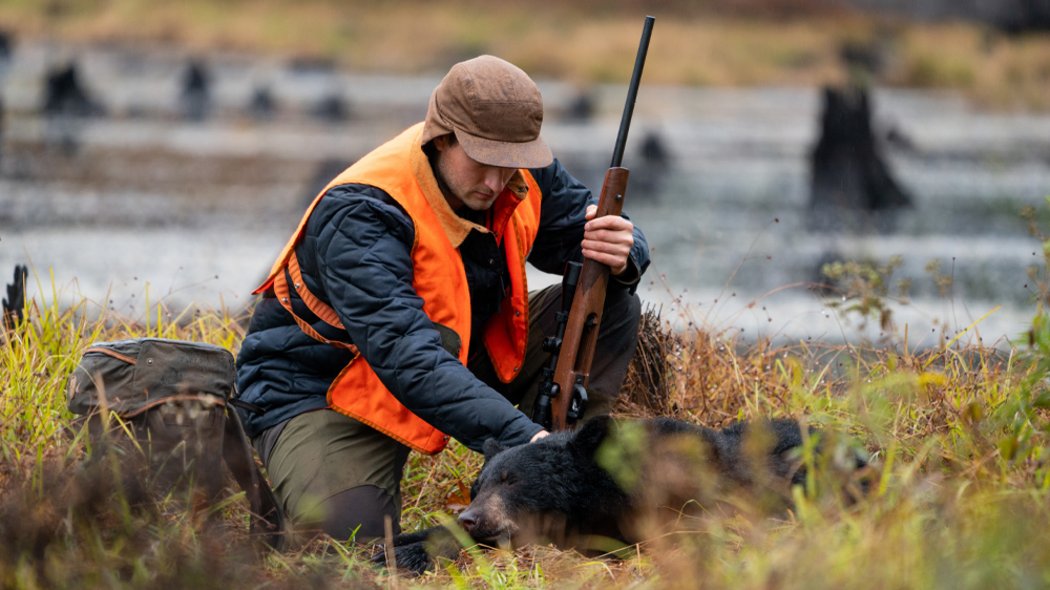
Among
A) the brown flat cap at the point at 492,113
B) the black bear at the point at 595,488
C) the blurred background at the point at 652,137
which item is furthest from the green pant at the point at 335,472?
the blurred background at the point at 652,137

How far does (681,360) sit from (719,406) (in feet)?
0.93

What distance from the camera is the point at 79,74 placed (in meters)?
27.5

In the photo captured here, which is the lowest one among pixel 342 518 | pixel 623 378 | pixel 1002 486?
pixel 342 518

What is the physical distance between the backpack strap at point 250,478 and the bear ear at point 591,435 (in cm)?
110

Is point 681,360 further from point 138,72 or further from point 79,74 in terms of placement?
point 138,72

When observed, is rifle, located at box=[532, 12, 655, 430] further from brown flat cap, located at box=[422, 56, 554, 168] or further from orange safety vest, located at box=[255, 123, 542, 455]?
brown flat cap, located at box=[422, 56, 554, 168]

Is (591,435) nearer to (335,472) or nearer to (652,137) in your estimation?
(335,472)

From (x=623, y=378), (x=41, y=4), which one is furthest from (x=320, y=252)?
(x=41, y=4)

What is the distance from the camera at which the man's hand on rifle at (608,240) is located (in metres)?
4.59

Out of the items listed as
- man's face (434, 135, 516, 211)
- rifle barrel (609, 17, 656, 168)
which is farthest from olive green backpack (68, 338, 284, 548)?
rifle barrel (609, 17, 656, 168)

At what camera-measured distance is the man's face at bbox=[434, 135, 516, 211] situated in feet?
14.4

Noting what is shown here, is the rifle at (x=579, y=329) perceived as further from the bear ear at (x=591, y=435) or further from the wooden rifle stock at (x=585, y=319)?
the bear ear at (x=591, y=435)

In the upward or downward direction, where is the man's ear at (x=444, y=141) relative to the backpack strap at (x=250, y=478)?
upward

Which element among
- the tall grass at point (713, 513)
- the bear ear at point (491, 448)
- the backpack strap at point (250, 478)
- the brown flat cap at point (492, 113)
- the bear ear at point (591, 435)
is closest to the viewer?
the tall grass at point (713, 513)
